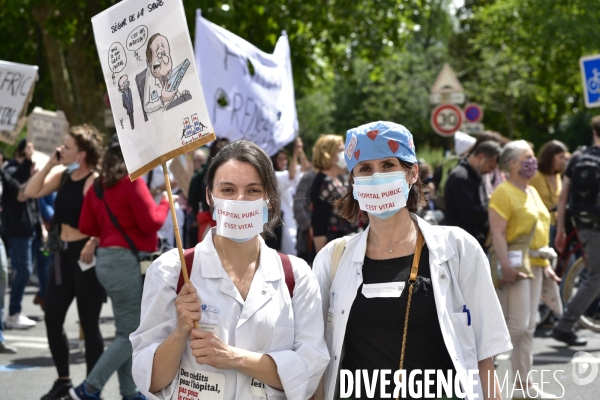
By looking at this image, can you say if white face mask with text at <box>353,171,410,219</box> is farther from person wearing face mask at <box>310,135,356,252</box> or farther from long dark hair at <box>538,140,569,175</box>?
long dark hair at <box>538,140,569,175</box>

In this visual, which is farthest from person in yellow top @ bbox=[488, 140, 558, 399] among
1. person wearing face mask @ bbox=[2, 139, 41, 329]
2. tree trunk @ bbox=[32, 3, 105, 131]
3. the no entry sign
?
tree trunk @ bbox=[32, 3, 105, 131]

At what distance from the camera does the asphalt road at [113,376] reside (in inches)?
284

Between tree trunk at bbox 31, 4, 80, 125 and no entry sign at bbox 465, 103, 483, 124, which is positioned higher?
tree trunk at bbox 31, 4, 80, 125

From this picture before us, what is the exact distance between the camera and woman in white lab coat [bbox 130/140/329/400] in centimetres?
310

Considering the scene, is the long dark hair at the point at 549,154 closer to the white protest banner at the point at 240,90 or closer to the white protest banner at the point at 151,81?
the white protest banner at the point at 240,90

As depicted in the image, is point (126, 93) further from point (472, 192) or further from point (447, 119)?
point (447, 119)

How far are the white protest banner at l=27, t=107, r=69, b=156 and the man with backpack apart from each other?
7156 mm

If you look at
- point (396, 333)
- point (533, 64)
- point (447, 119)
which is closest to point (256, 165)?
point (396, 333)

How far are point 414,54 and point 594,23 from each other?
68.3 feet

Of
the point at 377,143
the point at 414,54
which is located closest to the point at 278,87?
the point at 377,143

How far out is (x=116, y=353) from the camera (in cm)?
631

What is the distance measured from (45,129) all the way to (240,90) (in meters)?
4.96

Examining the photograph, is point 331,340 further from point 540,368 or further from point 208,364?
point 540,368

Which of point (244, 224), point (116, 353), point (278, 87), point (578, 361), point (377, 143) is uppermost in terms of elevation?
point (278, 87)
